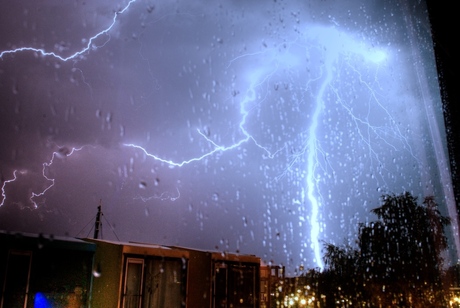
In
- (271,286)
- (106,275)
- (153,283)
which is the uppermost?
(271,286)

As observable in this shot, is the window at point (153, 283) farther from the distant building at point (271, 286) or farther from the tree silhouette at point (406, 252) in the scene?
the tree silhouette at point (406, 252)

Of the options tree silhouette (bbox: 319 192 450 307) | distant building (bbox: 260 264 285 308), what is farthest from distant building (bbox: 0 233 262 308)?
tree silhouette (bbox: 319 192 450 307)

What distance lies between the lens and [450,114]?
7.42ft

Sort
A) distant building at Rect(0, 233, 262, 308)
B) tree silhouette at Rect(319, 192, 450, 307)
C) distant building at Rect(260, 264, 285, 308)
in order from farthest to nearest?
1. distant building at Rect(260, 264, 285, 308)
2. tree silhouette at Rect(319, 192, 450, 307)
3. distant building at Rect(0, 233, 262, 308)

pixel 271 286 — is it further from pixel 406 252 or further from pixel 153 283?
pixel 153 283

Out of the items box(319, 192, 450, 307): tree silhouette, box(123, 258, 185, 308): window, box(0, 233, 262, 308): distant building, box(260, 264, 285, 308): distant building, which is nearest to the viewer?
box(0, 233, 262, 308): distant building

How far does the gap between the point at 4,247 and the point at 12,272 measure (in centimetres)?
53

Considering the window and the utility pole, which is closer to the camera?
the window

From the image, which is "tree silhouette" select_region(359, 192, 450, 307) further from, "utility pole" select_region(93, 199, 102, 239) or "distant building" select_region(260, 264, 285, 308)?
"utility pole" select_region(93, 199, 102, 239)

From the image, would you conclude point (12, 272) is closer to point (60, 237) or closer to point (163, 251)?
point (60, 237)

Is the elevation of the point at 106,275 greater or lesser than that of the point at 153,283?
greater

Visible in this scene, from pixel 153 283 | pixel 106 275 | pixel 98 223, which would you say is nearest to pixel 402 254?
pixel 153 283

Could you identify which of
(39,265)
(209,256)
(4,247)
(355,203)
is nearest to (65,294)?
(39,265)

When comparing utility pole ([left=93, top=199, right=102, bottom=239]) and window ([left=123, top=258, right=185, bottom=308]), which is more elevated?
utility pole ([left=93, top=199, right=102, bottom=239])
